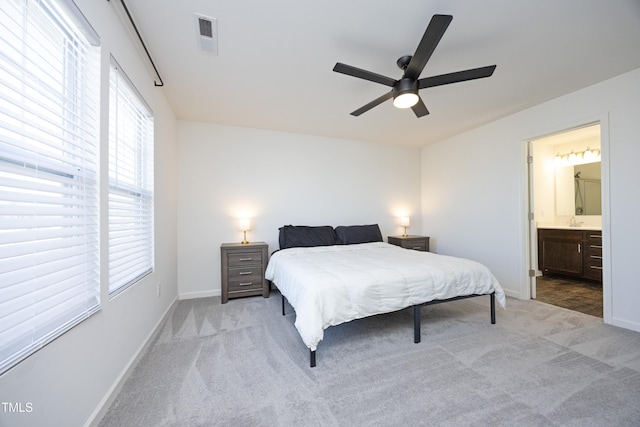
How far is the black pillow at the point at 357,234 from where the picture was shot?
3878 mm

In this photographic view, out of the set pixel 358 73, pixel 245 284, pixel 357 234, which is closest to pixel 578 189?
pixel 357 234

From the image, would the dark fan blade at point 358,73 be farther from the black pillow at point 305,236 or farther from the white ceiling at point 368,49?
the black pillow at point 305,236

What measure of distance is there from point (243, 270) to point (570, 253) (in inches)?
207

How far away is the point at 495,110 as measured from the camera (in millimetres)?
3158

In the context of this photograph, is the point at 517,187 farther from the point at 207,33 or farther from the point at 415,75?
the point at 207,33

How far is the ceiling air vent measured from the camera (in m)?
1.68

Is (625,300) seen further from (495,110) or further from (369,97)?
(369,97)

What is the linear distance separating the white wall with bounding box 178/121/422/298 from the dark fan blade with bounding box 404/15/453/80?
241 centimetres

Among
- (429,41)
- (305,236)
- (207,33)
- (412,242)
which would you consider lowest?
(412,242)

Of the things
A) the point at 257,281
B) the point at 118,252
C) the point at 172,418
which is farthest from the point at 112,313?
the point at 257,281

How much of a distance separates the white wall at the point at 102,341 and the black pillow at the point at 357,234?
246cm

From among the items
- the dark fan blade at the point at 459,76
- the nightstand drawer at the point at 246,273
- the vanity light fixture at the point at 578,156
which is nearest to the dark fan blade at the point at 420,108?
the dark fan blade at the point at 459,76

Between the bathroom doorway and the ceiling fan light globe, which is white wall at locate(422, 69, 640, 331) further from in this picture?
the ceiling fan light globe

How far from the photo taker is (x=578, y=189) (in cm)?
449
